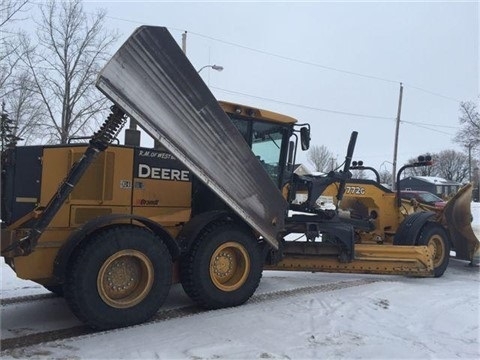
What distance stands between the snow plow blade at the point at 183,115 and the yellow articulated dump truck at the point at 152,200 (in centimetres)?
1

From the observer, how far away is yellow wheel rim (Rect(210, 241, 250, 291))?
642 centimetres

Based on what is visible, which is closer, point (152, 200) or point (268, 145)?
point (152, 200)

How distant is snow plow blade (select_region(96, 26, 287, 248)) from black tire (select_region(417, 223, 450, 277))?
433 centimetres

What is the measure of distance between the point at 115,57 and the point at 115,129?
768mm

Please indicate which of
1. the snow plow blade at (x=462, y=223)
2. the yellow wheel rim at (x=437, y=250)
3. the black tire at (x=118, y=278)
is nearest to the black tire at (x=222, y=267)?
the black tire at (x=118, y=278)

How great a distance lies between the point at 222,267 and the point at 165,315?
96 centimetres

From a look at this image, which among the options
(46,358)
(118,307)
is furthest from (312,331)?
(46,358)

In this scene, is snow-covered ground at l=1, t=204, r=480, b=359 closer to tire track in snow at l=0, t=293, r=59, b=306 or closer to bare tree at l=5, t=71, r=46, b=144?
tire track in snow at l=0, t=293, r=59, b=306

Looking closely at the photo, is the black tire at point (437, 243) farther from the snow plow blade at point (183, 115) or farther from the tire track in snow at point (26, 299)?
the tire track in snow at point (26, 299)

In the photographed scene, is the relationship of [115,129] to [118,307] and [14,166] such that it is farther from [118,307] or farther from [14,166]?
[118,307]

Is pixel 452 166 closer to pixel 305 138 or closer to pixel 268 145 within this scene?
pixel 305 138

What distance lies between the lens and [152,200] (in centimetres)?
634

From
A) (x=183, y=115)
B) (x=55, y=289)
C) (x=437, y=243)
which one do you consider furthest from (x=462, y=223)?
(x=55, y=289)

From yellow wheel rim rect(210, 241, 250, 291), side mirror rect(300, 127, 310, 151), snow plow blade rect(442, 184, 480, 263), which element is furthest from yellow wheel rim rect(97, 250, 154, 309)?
snow plow blade rect(442, 184, 480, 263)
